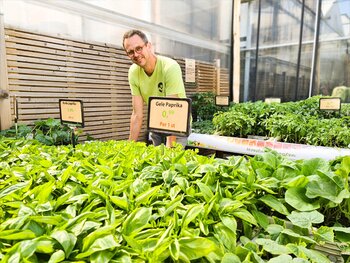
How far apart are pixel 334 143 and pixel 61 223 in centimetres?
296

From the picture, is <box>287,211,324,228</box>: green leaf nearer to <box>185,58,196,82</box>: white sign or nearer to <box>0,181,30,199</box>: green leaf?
<box>0,181,30,199</box>: green leaf

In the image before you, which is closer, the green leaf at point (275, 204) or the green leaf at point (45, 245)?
the green leaf at point (45, 245)

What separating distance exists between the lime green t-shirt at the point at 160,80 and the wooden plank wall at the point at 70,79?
1.48 m

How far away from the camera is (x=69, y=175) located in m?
0.98

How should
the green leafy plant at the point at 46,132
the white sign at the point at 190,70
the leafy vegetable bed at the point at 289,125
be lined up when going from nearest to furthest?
the green leafy plant at the point at 46,132 → the leafy vegetable bed at the point at 289,125 → the white sign at the point at 190,70

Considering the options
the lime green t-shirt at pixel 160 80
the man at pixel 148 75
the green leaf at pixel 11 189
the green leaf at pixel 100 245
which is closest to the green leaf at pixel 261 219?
the green leaf at pixel 100 245

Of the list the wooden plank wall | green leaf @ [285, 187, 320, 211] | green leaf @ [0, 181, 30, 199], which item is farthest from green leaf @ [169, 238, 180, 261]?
the wooden plank wall

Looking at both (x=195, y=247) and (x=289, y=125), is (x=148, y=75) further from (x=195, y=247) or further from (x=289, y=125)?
(x=195, y=247)

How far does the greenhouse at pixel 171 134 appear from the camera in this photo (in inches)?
25.1

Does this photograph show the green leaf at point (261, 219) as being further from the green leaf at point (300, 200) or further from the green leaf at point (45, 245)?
the green leaf at point (45, 245)

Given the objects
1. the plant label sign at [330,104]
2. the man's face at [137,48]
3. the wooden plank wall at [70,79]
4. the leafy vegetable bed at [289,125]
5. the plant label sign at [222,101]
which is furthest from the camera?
the plant label sign at [222,101]

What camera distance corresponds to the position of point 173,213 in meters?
0.73

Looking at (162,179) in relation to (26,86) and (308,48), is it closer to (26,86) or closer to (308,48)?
(26,86)

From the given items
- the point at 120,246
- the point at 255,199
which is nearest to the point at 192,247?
the point at 120,246
